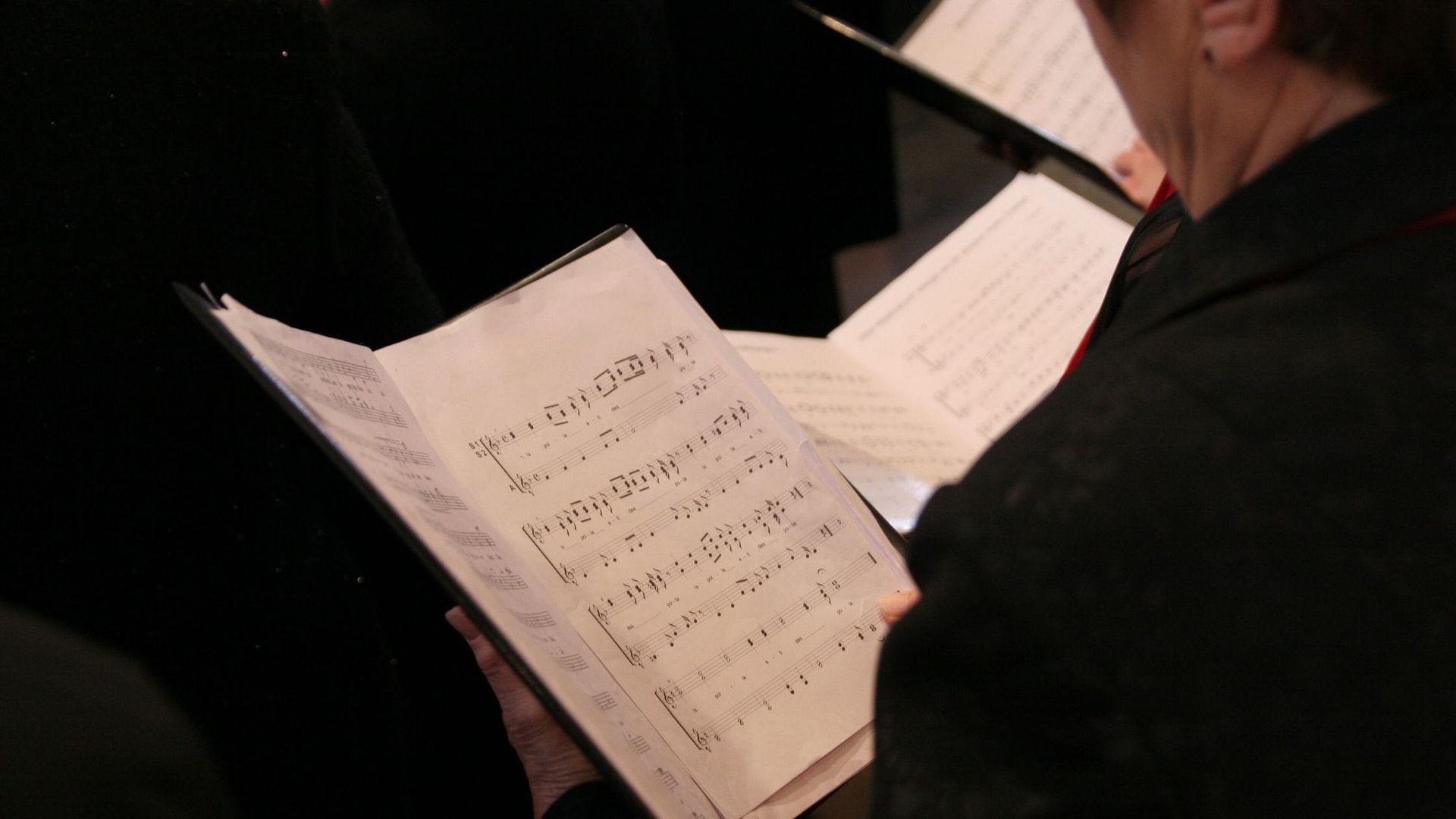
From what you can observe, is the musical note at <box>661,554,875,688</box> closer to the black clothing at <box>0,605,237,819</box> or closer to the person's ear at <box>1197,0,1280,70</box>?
the black clothing at <box>0,605,237,819</box>

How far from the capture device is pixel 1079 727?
1.44 ft

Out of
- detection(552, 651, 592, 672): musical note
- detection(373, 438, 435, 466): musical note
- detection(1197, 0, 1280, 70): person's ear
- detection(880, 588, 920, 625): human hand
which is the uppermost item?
detection(373, 438, 435, 466): musical note

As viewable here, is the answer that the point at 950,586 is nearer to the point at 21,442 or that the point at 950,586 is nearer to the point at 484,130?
the point at 21,442

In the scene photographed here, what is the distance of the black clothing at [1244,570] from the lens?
0.42 metres

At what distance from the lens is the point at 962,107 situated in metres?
1.37

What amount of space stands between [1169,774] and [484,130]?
1.01 m

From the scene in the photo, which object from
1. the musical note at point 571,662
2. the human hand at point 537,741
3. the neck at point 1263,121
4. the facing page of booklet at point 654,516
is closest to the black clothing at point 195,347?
the facing page of booklet at point 654,516

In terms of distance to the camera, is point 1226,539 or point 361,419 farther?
point 361,419

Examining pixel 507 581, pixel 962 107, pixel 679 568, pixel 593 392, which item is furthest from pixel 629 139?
pixel 507 581

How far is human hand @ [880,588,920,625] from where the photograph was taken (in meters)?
0.77

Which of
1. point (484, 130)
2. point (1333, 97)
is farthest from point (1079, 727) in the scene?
point (484, 130)

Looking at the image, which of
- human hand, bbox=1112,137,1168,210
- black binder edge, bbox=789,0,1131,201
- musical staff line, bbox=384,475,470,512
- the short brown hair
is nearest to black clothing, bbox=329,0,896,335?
black binder edge, bbox=789,0,1131,201

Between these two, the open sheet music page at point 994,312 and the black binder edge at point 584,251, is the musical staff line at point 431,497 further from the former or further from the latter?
the open sheet music page at point 994,312

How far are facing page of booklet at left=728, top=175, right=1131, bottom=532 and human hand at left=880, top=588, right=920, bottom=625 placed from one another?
23 cm
